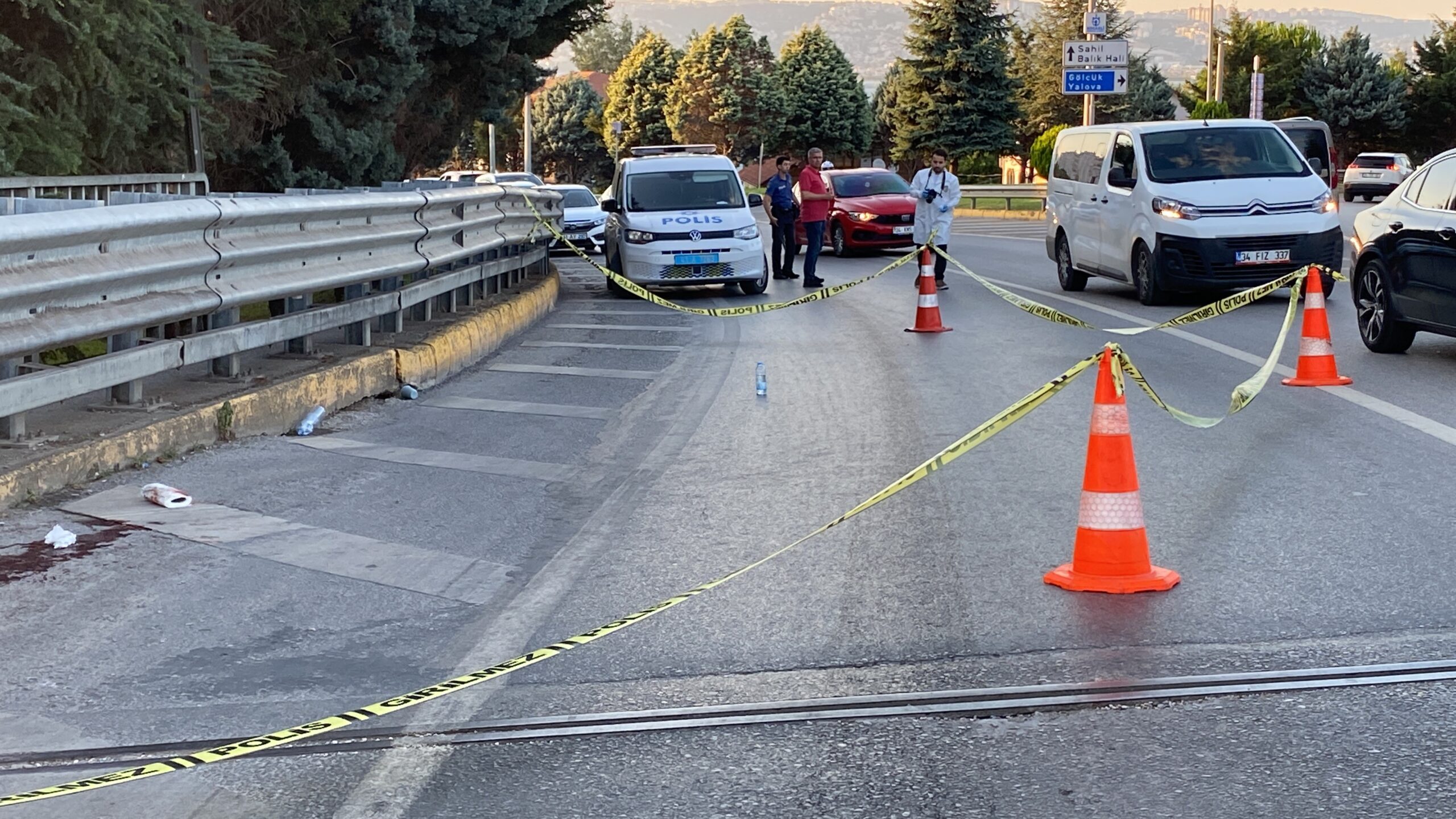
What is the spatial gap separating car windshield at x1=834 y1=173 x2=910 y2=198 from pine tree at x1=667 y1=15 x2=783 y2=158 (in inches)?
2905

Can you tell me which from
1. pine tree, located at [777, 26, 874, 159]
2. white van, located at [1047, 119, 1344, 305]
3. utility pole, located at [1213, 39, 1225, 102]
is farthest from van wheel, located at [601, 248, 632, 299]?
pine tree, located at [777, 26, 874, 159]

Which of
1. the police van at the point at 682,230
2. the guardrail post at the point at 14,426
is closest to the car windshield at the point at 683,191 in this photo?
the police van at the point at 682,230

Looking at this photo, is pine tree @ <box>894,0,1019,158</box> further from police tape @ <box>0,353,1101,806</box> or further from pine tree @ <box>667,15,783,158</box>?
police tape @ <box>0,353,1101,806</box>

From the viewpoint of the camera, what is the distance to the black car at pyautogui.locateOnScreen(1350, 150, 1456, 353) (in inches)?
468

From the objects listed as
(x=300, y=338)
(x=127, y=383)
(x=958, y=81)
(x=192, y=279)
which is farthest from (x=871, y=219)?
(x=958, y=81)

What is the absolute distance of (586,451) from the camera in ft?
29.6

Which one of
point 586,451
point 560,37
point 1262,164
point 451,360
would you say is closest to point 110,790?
point 586,451

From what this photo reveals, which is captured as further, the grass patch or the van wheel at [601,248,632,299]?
the van wheel at [601,248,632,299]

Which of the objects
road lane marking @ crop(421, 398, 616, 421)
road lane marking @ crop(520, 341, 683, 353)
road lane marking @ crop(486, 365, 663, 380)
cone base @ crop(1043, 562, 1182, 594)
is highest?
cone base @ crop(1043, 562, 1182, 594)

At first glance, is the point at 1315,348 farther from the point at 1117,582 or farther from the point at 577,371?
the point at 1117,582

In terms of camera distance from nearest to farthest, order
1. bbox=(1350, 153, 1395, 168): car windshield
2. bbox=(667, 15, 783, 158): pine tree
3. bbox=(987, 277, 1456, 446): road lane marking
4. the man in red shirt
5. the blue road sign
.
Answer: bbox=(987, 277, 1456, 446): road lane marking → the man in red shirt → the blue road sign → bbox=(1350, 153, 1395, 168): car windshield → bbox=(667, 15, 783, 158): pine tree

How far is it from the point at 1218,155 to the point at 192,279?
504 inches

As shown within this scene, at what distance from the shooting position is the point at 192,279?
26.7 ft

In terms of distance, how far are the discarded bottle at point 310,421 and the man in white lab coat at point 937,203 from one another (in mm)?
12172
